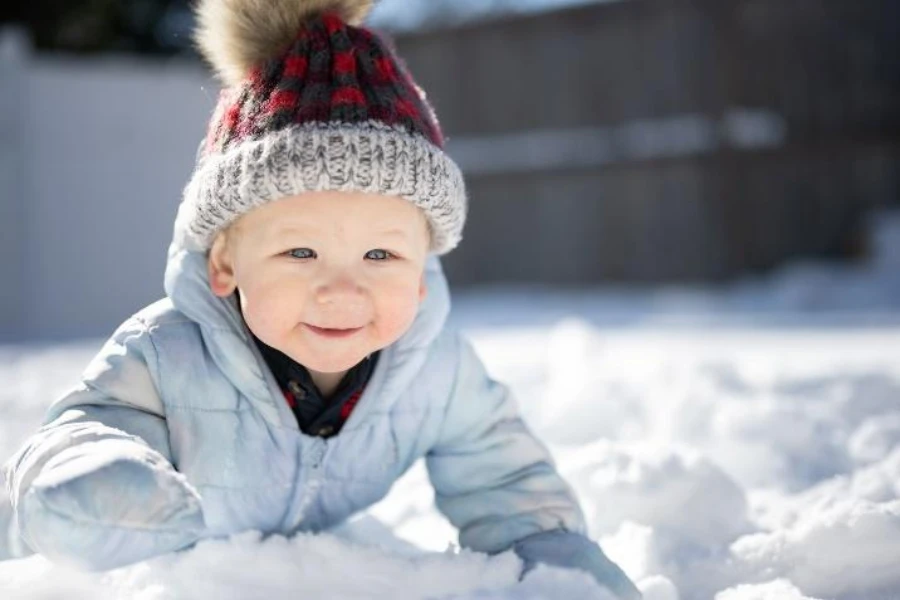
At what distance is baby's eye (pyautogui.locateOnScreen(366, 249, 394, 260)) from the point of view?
1.41 m

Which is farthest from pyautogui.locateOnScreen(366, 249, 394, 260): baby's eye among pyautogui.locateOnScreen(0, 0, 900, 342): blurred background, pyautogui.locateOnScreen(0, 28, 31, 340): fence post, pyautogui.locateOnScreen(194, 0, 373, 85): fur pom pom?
pyautogui.locateOnScreen(0, 28, 31, 340): fence post

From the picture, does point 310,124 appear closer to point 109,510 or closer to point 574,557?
point 109,510

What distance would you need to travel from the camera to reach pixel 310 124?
1.38m

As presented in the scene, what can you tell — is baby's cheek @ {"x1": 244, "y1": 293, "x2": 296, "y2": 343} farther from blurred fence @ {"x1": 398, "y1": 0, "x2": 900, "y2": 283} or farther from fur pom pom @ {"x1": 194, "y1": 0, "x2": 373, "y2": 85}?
blurred fence @ {"x1": 398, "y1": 0, "x2": 900, "y2": 283}

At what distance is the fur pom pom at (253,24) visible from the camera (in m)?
1.53

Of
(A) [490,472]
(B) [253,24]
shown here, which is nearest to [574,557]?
(A) [490,472]

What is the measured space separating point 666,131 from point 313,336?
616 cm

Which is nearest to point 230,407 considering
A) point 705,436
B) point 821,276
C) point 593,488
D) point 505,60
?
point 593,488

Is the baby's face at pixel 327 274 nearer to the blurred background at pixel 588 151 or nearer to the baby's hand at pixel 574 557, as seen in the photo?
the baby's hand at pixel 574 557

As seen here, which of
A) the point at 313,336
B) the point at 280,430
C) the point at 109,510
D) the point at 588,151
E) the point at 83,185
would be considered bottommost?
the point at 109,510

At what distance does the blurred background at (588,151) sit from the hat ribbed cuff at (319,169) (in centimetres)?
525

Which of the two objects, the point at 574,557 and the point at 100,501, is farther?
the point at 574,557

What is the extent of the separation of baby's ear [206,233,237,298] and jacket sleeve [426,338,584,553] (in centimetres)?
39

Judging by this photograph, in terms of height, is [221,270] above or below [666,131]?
below
